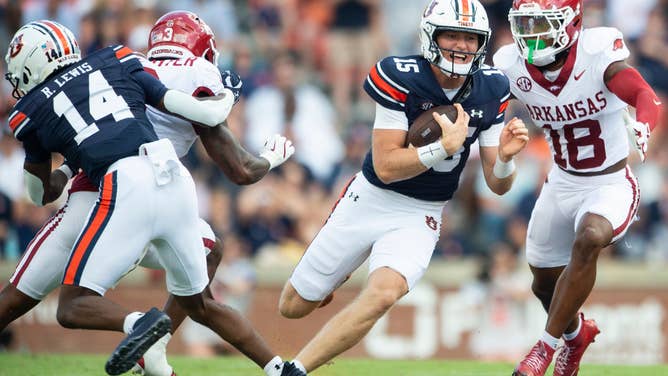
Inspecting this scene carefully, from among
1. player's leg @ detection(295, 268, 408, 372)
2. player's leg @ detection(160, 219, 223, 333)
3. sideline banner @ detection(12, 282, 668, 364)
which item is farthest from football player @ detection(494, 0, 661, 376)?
sideline banner @ detection(12, 282, 668, 364)

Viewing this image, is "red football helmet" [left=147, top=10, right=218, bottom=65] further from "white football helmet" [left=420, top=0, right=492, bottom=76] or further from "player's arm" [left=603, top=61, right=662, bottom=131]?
"player's arm" [left=603, top=61, right=662, bottom=131]

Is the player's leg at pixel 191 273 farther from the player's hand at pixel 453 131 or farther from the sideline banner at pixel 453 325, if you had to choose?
the sideline banner at pixel 453 325

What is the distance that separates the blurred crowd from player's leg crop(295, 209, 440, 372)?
15.9 ft

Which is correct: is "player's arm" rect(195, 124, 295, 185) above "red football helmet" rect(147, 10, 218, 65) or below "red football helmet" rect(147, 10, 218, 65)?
below

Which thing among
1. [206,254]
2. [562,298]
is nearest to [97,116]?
[206,254]

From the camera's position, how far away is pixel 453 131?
6.77 metres

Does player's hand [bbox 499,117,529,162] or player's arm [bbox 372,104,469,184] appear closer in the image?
player's arm [bbox 372,104,469,184]

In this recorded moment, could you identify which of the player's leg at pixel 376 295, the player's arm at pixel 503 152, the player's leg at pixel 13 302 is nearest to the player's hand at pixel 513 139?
the player's arm at pixel 503 152

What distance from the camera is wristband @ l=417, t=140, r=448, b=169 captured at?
677 centimetres

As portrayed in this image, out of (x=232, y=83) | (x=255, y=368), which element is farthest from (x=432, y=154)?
(x=255, y=368)

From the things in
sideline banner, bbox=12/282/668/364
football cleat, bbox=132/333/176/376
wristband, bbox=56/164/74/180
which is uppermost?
wristband, bbox=56/164/74/180

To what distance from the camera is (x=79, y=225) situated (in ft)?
23.3

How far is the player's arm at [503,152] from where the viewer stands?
691 cm

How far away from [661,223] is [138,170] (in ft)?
25.2
